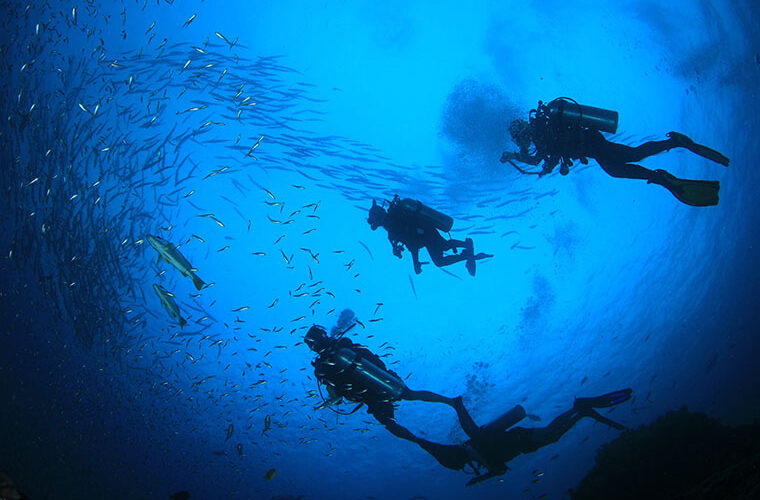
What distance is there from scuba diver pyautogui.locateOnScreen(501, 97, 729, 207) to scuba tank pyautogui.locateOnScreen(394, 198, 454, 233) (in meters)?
1.82

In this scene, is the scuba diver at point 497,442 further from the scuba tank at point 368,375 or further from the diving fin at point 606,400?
the scuba tank at point 368,375

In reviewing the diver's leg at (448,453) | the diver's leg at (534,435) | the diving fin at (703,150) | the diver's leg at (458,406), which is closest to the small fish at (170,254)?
the diver's leg at (458,406)

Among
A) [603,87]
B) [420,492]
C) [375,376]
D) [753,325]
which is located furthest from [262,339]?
[753,325]

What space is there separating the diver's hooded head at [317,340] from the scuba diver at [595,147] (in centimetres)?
522

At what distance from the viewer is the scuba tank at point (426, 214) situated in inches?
309

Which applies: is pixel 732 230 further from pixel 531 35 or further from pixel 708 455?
pixel 531 35

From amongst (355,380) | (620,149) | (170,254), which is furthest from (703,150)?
(170,254)

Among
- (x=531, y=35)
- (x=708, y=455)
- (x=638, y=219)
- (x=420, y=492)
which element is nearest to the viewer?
(x=708, y=455)

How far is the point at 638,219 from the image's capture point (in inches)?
734

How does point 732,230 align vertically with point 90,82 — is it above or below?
below

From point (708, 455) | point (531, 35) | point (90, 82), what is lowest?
point (708, 455)

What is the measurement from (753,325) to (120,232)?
46367 mm

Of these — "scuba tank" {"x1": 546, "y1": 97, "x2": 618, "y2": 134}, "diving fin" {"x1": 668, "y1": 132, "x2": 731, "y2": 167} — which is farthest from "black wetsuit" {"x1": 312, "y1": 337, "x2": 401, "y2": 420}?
"diving fin" {"x1": 668, "y1": 132, "x2": 731, "y2": 167}

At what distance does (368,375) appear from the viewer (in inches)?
266
